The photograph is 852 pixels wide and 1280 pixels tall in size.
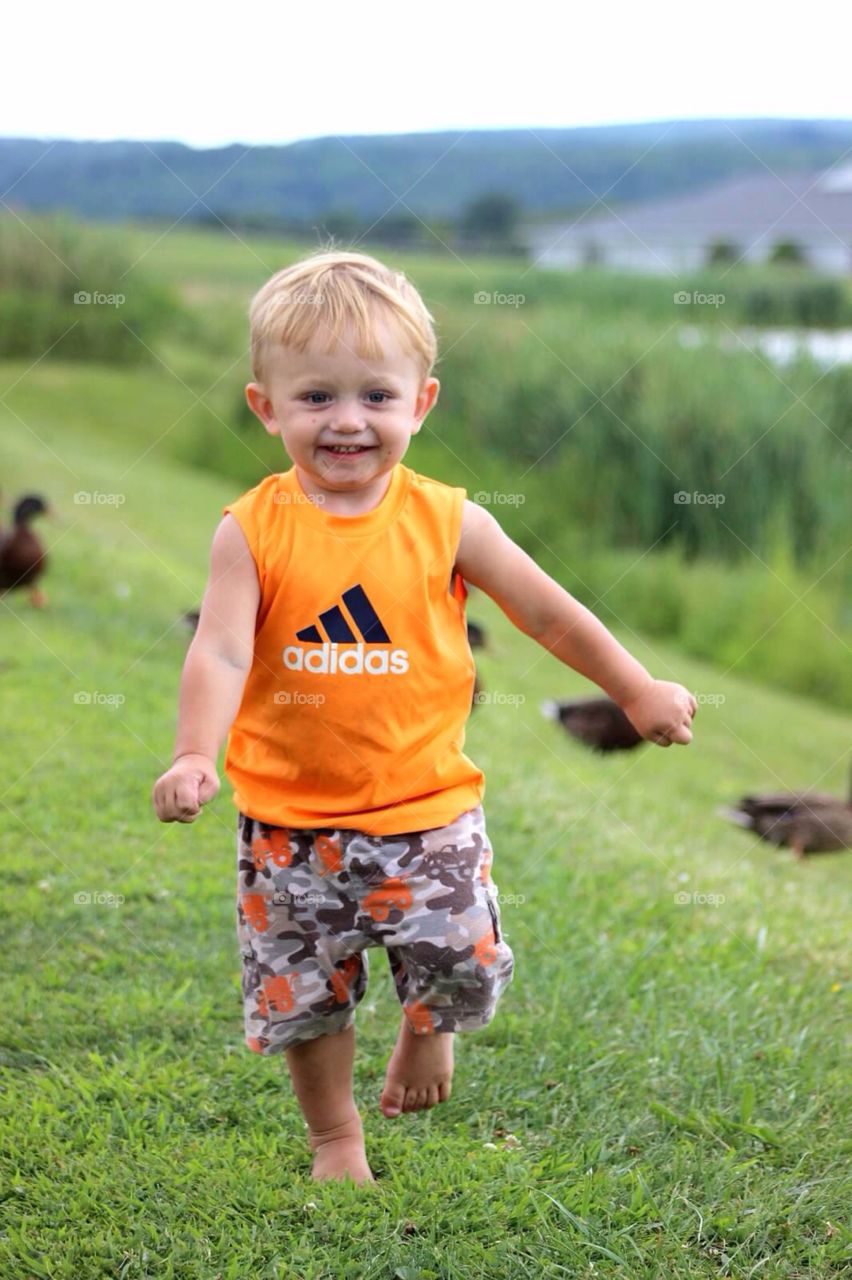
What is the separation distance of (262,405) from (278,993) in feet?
3.19

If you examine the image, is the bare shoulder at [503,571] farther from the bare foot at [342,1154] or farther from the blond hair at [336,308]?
the bare foot at [342,1154]

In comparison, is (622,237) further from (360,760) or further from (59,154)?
(360,760)

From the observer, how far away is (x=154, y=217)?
1917 cm

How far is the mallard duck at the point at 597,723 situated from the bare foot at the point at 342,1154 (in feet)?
12.4

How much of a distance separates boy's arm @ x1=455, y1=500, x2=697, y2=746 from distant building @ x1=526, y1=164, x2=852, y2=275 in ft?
121

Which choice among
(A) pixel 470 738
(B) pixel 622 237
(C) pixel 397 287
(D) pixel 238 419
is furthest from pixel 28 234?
(B) pixel 622 237

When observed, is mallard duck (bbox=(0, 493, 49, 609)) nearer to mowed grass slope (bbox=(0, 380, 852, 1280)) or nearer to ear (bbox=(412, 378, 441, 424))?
mowed grass slope (bbox=(0, 380, 852, 1280))

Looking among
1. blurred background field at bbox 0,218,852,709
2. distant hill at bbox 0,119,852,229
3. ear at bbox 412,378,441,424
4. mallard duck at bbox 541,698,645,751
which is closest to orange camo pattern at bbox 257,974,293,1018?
ear at bbox 412,378,441,424

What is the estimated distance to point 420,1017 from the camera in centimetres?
240

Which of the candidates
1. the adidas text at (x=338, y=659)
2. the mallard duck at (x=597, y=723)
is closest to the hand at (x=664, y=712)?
the adidas text at (x=338, y=659)

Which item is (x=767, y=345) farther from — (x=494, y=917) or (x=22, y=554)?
(x=494, y=917)

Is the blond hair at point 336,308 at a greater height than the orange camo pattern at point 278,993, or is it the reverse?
the blond hair at point 336,308

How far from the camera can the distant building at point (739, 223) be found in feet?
136

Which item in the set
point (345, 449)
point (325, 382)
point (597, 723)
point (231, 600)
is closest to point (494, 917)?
point (231, 600)
